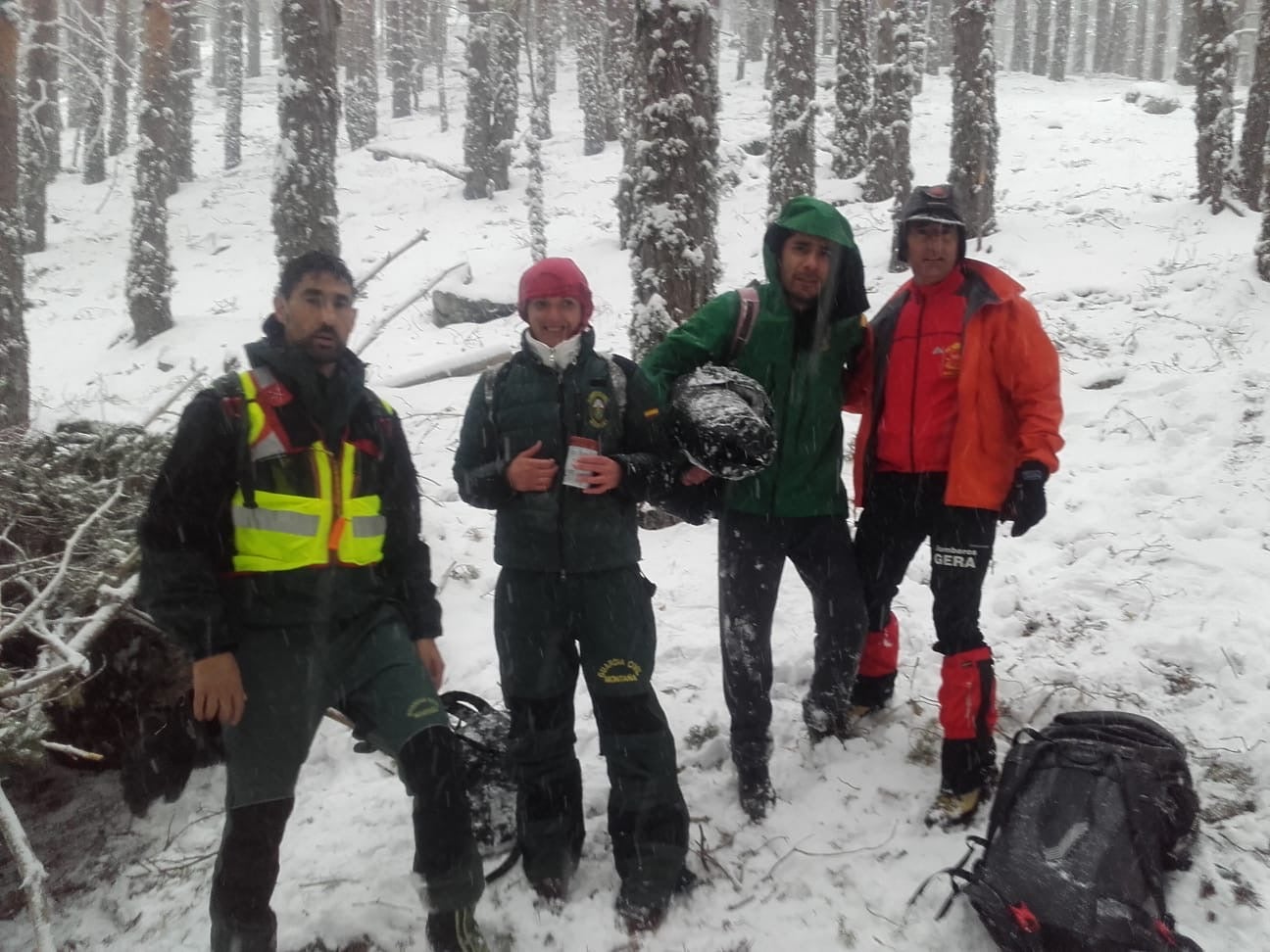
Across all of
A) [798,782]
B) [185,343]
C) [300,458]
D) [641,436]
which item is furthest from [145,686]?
[185,343]

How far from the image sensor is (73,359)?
15.2 m

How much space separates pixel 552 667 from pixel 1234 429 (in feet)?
18.8

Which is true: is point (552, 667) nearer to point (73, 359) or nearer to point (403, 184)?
point (73, 359)

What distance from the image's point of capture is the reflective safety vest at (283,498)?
8.64 feet

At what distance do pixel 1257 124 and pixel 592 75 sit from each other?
1876 centimetres

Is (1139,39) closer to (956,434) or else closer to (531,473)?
(956,434)

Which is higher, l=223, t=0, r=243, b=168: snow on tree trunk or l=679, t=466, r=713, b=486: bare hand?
l=223, t=0, r=243, b=168: snow on tree trunk

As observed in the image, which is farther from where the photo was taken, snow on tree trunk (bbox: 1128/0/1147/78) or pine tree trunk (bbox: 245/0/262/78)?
snow on tree trunk (bbox: 1128/0/1147/78)

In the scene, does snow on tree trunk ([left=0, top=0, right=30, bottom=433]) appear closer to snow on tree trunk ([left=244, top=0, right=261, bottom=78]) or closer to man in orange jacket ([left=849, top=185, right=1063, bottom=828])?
man in orange jacket ([left=849, top=185, right=1063, bottom=828])

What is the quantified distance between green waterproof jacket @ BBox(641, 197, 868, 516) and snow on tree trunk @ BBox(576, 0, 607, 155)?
24.1 m

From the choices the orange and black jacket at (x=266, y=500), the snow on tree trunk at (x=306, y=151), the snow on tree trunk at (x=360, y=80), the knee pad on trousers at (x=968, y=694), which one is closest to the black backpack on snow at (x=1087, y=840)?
the knee pad on trousers at (x=968, y=694)

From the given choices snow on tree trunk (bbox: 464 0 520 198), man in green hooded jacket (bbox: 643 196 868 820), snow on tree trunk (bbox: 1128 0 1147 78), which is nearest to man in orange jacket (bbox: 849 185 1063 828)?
man in green hooded jacket (bbox: 643 196 868 820)

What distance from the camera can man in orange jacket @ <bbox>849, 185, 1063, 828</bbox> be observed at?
317cm

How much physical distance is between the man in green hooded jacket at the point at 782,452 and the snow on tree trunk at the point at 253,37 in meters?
44.9
